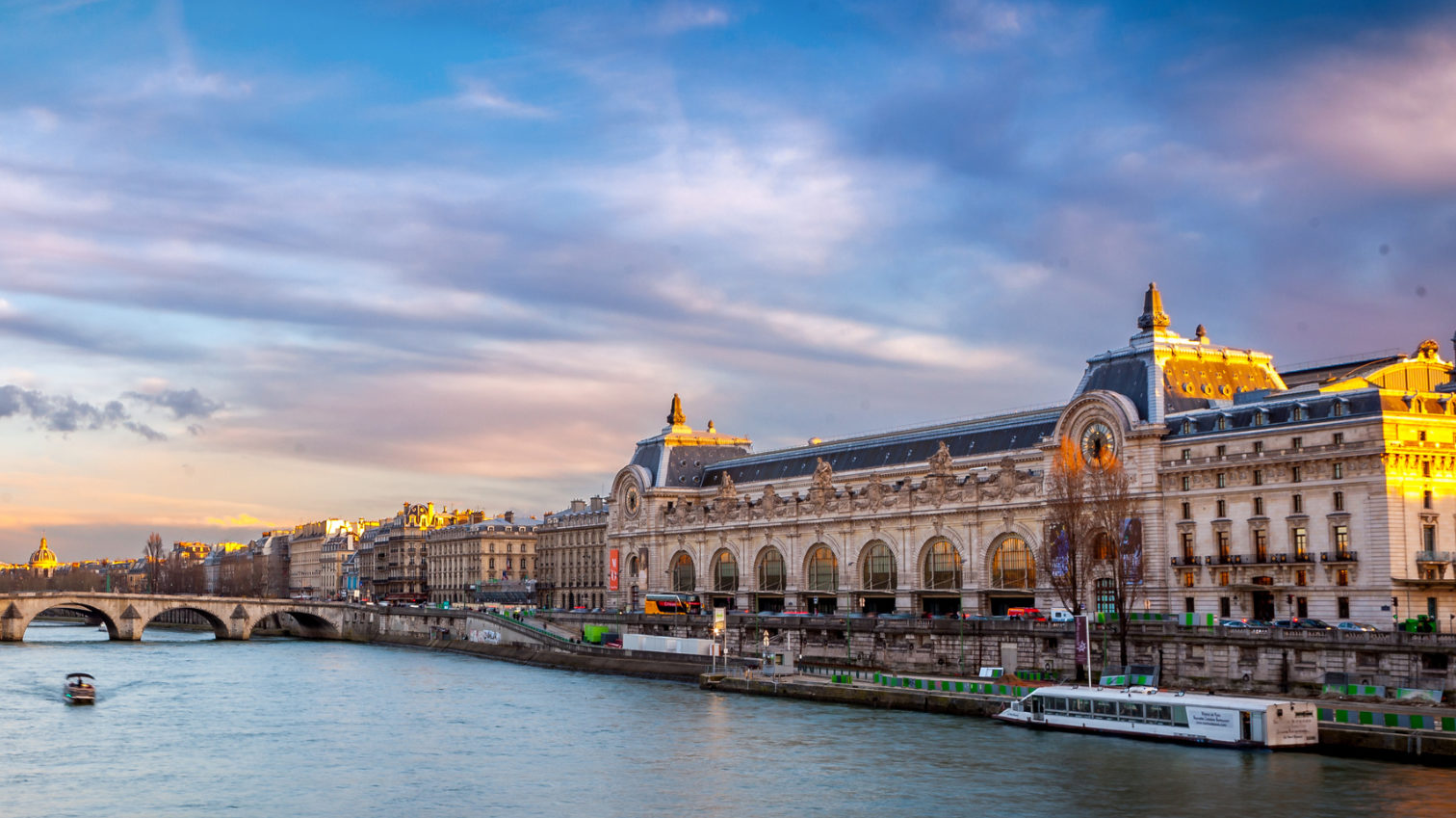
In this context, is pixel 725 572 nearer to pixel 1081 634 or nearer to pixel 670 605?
pixel 670 605

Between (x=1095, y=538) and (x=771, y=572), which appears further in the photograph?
(x=771, y=572)

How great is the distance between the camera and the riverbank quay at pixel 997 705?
52344 mm

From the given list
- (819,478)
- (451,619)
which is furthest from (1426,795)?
(451,619)

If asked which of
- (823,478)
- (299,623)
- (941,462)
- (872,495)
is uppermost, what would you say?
(941,462)

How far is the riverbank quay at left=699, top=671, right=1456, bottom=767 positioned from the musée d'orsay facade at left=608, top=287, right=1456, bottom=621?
60.8ft

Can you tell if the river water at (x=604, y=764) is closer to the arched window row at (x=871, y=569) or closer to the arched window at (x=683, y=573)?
the arched window row at (x=871, y=569)

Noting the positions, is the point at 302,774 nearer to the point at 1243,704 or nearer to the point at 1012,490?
the point at 1243,704

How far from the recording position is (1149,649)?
77062 millimetres

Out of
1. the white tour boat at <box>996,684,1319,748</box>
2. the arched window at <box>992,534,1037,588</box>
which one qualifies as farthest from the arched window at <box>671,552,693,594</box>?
the white tour boat at <box>996,684,1319,748</box>

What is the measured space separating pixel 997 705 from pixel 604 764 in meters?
19.1

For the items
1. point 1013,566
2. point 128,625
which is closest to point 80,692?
point 1013,566

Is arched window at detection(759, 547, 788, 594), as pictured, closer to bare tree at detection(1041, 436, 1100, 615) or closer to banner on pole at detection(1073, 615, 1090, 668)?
bare tree at detection(1041, 436, 1100, 615)

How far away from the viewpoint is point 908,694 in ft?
240

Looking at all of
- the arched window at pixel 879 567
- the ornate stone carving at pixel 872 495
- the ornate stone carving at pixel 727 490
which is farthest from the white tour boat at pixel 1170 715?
the ornate stone carving at pixel 727 490
